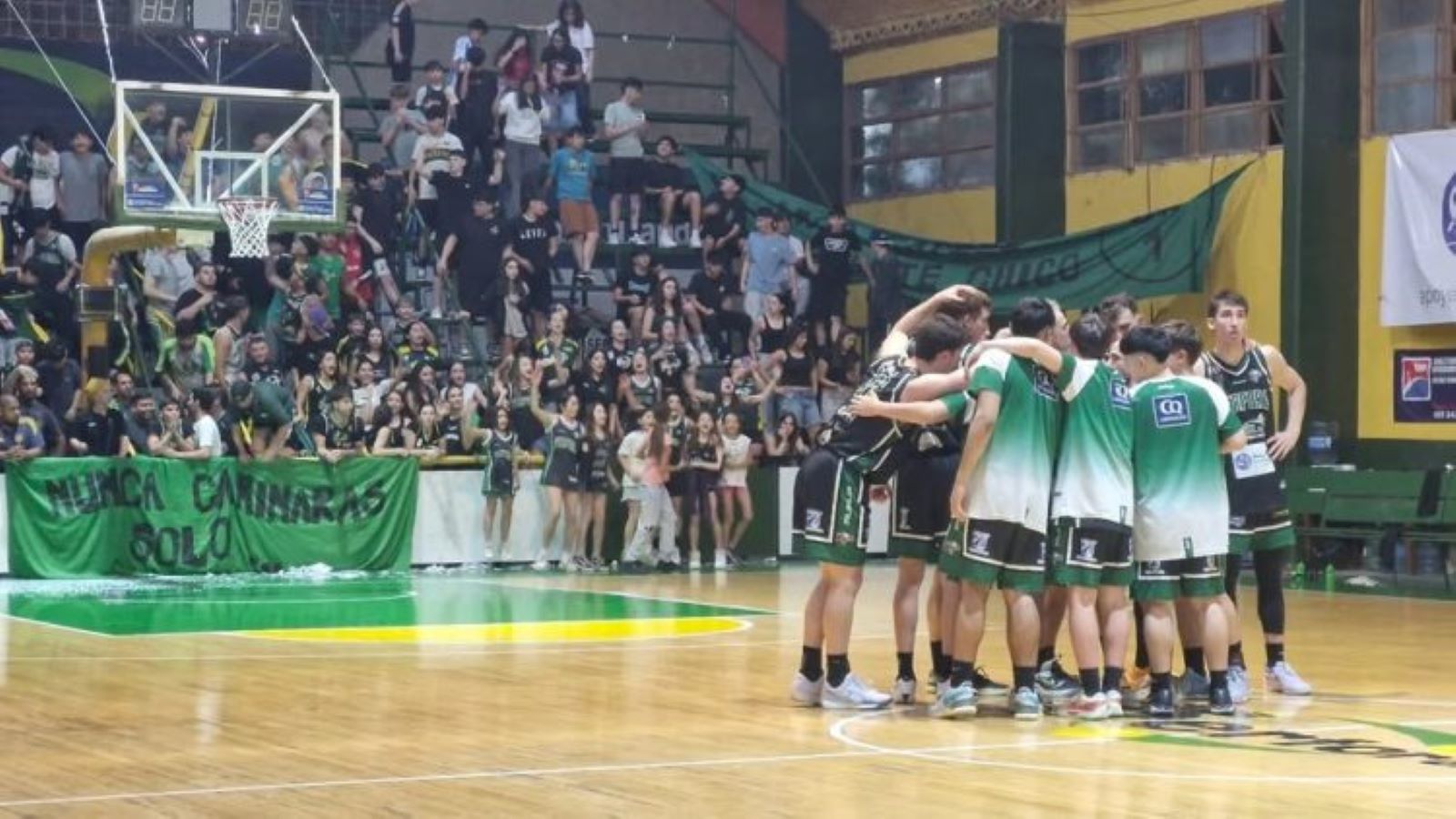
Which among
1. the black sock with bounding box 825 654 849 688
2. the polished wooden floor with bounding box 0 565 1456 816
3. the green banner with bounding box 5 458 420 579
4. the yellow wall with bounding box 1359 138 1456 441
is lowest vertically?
the polished wooden floor with bounding box 0 565 1456 816

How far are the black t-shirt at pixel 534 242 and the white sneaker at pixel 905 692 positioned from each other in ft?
49.9

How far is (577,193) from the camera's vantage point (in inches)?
1090

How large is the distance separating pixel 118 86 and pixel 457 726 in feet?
39.1

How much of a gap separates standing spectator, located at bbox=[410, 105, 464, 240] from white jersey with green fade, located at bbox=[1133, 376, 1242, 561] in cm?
1635

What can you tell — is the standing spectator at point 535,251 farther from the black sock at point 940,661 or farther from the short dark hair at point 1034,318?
the short dark hair at point 1034,318

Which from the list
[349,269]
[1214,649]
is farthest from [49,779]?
[349,269]

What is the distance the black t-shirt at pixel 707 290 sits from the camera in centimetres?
2792

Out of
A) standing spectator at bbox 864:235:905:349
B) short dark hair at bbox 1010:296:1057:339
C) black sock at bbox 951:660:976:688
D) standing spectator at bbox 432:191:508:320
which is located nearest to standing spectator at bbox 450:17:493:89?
standing spectator at bbox 432:191:508:320

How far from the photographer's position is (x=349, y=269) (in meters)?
25.8

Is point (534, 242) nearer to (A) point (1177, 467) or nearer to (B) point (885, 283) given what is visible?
(B) point (885, 283)

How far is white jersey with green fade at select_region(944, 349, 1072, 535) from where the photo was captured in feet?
36.8

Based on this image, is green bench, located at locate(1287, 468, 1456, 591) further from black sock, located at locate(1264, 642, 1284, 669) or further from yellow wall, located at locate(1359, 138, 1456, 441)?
black sock, located at locate(1264, 642, 1284, 669)

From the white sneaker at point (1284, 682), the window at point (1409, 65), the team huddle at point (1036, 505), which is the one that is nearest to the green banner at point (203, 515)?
the window at point (1409, 65)

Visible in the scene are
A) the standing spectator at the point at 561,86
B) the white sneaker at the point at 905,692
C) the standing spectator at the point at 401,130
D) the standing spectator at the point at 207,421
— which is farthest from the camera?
the standing spectator at the point at 561,86
